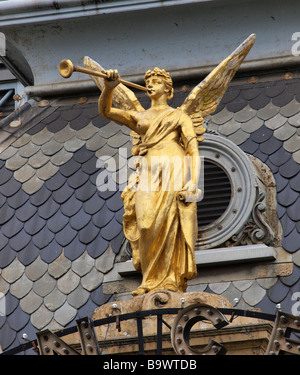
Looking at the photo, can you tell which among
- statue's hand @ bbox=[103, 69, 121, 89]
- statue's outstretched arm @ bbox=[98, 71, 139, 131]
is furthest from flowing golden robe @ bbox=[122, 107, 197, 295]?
statue's hand @ bbox=[103, 69, 121, 89]

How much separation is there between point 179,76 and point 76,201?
2.14m

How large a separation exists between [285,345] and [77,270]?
4.27 metres

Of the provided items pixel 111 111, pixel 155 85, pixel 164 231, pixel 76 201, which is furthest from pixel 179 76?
pixel 164 231

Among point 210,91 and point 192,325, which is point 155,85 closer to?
point 210,91

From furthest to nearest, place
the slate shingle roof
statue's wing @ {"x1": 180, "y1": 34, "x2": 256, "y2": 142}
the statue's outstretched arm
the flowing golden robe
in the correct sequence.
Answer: the slate shingle roof → statue's wing @ {"x1": 180, "y1": 34, "x2": 256, "y2": 142} → the statue's outstretched arm → the flowing golden robe

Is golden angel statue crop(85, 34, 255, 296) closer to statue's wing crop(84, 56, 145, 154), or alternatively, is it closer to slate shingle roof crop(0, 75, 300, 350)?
statue's wing crop(84, 56, 145, 154)

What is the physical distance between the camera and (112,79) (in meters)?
14.0

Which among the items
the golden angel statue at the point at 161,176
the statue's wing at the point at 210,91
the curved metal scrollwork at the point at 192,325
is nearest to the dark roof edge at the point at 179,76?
the statue's wing at the point at 210,91

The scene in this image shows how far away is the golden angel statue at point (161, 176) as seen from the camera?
13977 mm

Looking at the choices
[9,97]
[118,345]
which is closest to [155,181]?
[118,345]

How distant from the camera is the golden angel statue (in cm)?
1398

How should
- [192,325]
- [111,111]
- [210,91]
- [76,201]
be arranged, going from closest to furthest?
[192,325], [111,111], [210,91], [76,201]

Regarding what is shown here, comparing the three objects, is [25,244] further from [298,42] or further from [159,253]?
[298,42]

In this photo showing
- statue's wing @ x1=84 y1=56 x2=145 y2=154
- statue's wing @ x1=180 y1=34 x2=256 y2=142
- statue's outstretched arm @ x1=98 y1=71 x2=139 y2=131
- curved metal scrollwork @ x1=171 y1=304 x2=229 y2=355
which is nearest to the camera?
curved metal scrollwork @ x1=171 y1=304 x2=229 y2=355
